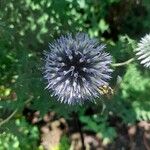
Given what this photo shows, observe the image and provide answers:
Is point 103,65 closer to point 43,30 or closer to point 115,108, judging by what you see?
point 115,108

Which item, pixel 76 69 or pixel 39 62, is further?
pixel 39 62

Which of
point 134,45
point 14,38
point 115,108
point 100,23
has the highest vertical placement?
point 100,23

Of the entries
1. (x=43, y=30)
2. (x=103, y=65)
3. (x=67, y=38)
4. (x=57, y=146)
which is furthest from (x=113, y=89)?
(x=57, y=146)

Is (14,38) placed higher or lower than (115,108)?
higher

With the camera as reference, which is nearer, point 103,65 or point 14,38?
point 103,65

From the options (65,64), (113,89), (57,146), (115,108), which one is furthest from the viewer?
(57,146)

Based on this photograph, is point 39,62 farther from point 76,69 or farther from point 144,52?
point 144,52

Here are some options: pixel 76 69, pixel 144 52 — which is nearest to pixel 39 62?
pixel 76 69

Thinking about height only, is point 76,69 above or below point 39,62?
below
